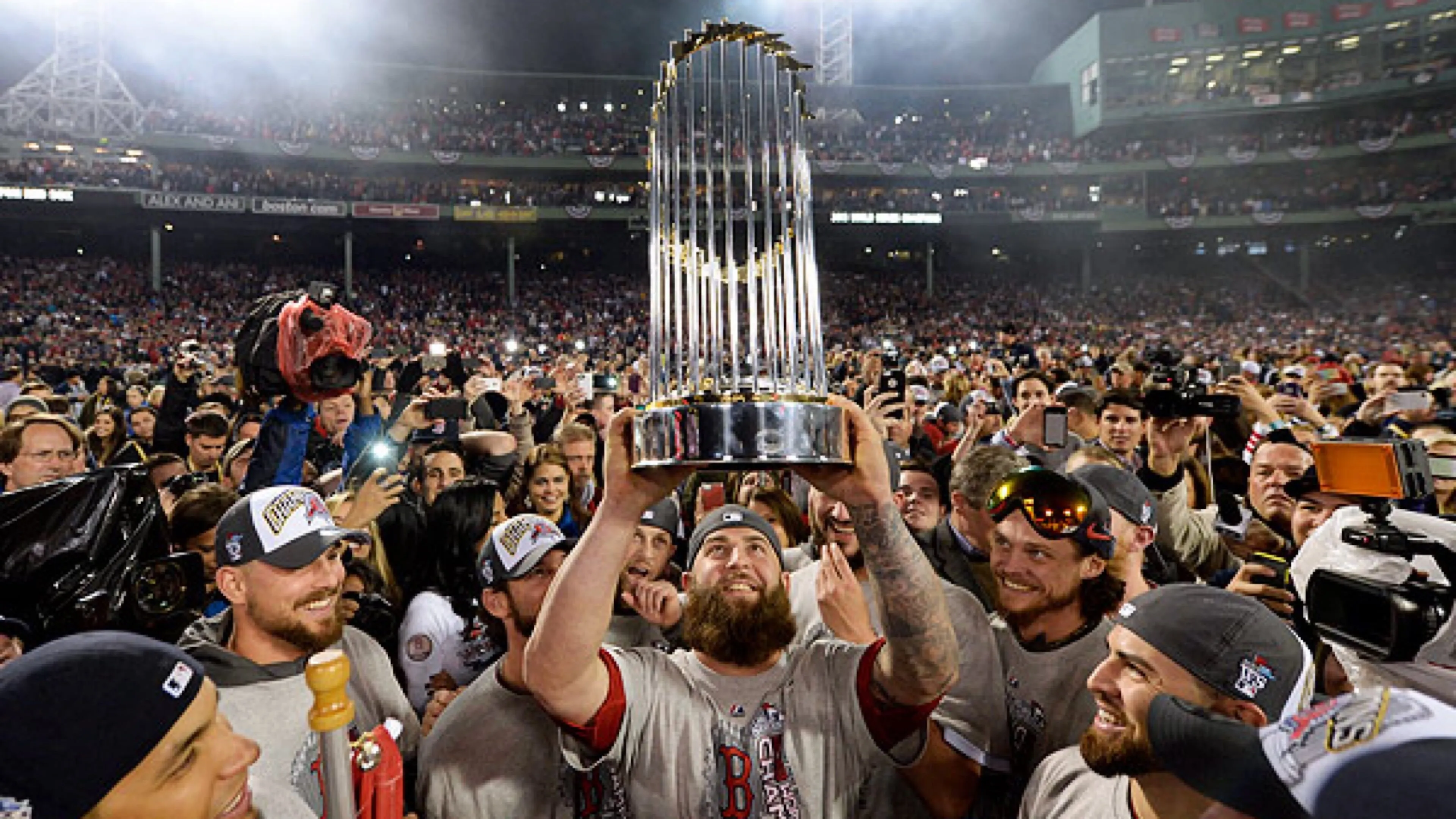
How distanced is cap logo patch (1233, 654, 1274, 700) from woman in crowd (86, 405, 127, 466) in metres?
7.67

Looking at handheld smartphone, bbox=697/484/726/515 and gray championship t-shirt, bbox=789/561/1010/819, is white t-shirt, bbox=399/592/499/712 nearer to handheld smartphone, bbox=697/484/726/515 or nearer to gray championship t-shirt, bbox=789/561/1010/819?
handheld smartphone, bbox=697/484/726/515

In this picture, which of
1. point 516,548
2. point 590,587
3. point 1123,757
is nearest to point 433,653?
point 516,548

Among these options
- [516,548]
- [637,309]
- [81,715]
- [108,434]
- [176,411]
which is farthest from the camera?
[637,309]

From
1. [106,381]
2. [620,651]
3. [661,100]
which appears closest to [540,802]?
[620,651]

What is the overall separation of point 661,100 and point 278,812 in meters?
1.87

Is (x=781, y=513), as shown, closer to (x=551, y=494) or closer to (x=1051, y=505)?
(x=551, y=494)

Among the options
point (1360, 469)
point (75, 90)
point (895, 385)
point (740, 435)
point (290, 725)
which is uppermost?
point (75, 90)

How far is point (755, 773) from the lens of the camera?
215cm

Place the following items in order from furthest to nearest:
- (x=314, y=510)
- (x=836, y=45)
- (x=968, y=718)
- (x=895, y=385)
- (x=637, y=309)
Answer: (x=836, y=45)
(x=637, y=309)
(x=895, y=385)
(x=314, y=510)
(x=968, y=718)

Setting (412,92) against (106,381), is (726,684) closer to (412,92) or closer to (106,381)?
(106,381)

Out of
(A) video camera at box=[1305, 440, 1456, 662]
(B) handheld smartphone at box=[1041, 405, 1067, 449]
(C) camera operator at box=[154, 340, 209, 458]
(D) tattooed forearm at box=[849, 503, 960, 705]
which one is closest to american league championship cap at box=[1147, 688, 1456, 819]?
(A) video camera at box=[1305, 440, 1456, 662]

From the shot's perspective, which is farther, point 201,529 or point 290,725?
point 201,529

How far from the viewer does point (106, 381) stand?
33.7ft

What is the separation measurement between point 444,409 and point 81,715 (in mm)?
3827
